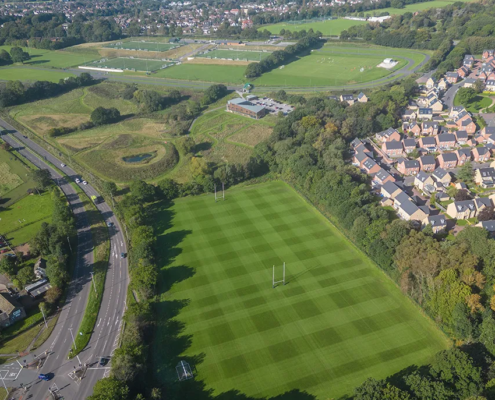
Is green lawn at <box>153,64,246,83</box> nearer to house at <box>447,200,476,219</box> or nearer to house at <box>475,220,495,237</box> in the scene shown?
house at <box>447,200,476,219</box>

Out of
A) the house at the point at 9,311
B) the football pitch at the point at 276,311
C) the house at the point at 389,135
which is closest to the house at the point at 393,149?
the house at the point at 389,135

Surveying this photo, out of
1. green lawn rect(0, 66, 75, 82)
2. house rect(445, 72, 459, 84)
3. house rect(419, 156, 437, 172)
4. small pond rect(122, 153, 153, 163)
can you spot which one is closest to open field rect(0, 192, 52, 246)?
small pond rect(122, 153, 153, 163)

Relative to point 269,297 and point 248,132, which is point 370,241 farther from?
point 248,132

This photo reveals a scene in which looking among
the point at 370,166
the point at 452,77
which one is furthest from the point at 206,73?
the point at 370,166

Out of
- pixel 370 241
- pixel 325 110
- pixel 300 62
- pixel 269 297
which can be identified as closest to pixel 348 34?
pixel 300 62

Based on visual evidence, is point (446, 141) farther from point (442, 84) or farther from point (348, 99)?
point (442, 84)

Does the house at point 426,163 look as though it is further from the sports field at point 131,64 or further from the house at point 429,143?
the sports field at point 131,64
